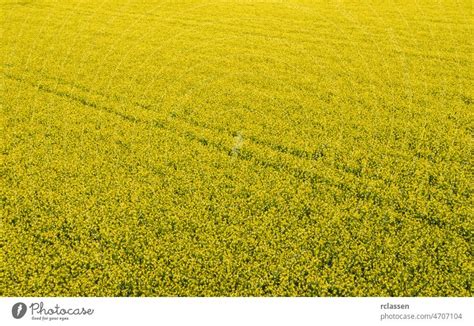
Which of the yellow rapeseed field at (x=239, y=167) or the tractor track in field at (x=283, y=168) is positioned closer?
the yellow rapeseed field at (x=239, y=167)

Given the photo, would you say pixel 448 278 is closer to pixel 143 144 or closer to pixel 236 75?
pixel 143 144

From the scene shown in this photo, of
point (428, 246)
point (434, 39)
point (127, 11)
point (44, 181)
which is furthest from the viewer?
point (127, 11)

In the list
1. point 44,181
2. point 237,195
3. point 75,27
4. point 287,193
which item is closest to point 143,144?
point 44,181

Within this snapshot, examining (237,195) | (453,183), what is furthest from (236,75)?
(453,183)

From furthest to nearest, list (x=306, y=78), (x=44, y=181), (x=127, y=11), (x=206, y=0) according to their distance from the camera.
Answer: (x=206, y=0) → (x=127, y=11) → (x=306, y=78) → (x=44, y=181)

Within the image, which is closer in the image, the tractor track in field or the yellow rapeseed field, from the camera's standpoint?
the yellow rapeseed field
